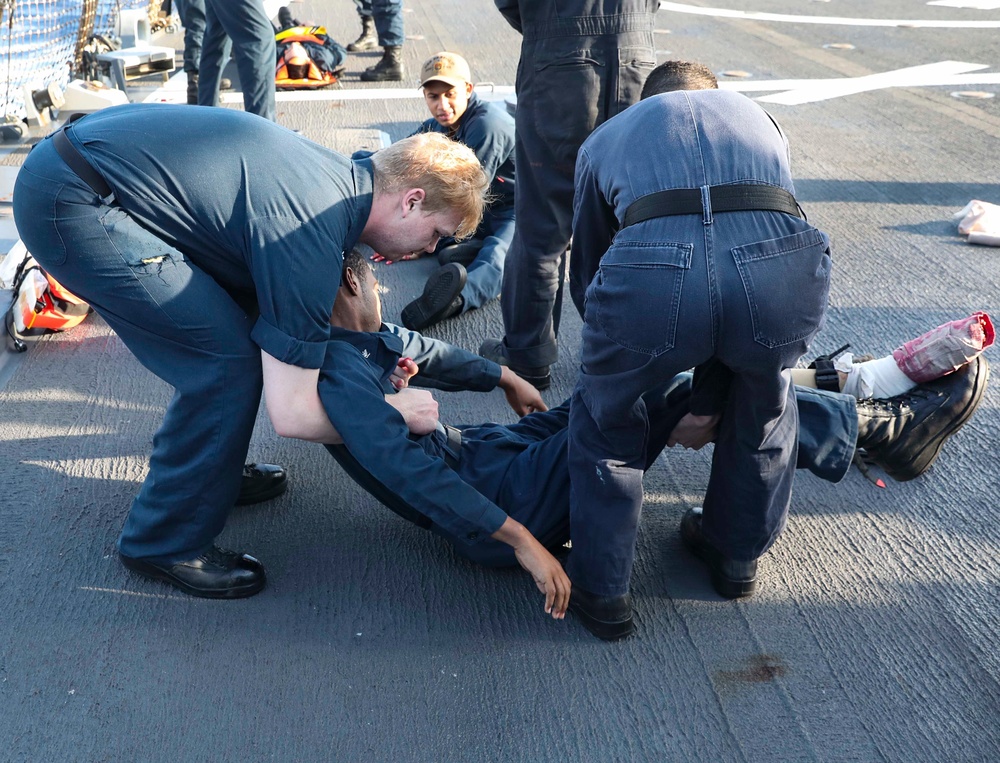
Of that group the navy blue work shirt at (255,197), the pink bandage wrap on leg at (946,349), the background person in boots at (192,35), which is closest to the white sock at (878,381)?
the pink bandage wrap on leg at (946,349)

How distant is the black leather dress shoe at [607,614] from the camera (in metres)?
2.38

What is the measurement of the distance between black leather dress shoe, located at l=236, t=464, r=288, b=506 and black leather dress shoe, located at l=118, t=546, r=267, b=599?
1.14 ft

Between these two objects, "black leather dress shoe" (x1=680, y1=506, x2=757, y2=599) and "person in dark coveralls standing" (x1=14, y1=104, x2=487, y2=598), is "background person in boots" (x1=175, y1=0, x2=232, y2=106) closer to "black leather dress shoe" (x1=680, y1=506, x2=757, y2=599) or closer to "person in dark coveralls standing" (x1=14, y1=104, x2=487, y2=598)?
"person in dark coveralls standing" (x1=14, y1=104, x2=487, y2=598)

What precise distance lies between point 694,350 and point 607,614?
2.54 ft

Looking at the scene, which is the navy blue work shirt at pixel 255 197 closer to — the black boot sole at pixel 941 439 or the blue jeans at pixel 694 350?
the blue jeans at pixel 694 350

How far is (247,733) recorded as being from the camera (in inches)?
83.4

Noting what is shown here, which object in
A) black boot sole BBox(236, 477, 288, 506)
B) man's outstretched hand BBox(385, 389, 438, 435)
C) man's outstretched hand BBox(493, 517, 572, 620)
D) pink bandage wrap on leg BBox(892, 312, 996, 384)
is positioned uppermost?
pink bandage wrap on leg BBox(892, 312, 996, 384)

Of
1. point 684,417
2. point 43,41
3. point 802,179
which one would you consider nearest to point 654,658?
point 684,417

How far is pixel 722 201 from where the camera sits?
1997 millimetres

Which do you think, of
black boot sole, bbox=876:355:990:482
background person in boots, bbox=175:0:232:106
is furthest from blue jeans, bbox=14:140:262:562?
background person in boots, bbox=175:0:232:106

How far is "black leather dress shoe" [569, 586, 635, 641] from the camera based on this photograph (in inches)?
93.6

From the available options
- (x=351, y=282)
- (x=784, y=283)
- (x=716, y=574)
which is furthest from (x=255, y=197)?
(x=716, y=574)

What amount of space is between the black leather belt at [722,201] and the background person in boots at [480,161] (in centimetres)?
208

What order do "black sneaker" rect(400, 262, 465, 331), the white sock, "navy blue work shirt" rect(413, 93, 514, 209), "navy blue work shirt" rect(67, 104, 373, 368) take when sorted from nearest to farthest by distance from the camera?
"navy blue work shirt" rect(67, 104, 373, 368) → the white sock → "black sneaker" rect(400, 262, 465, 331) → "navy blue work shirt" rect(413, 93, 514, 209)
